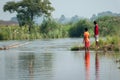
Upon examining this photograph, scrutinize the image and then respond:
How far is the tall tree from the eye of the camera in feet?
327

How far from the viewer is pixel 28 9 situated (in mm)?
101500

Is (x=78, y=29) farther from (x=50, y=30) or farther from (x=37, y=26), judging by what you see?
(x=50, y=30)

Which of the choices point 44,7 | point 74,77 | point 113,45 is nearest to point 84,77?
point 74,77

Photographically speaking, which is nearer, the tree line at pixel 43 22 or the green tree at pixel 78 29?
the tree line at pixel 43 22

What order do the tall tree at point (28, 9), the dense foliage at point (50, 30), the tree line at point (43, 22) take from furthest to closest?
the tall tree at point (28, 9)
the tree line at point (43, 22)
the dense foliage at point (50, 30)

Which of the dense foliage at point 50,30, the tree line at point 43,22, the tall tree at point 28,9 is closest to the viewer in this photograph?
the dense foliage at point 50,30

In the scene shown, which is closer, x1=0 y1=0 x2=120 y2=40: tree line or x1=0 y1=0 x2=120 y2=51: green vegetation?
x1=0 y1=0 x2=120 y2=51: green vegetation

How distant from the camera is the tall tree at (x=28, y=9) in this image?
99.6 metres

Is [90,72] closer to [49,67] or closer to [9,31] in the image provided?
[49,67]

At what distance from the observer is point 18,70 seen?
2073 cm

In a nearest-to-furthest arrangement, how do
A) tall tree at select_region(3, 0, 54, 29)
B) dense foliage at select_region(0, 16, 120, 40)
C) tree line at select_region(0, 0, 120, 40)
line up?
dense foliage at select_region(0, 16, 120, 40)
tree line at select_region(0, 0, 120, 40)
tall tree at select_region(3, 0, 54, 29)

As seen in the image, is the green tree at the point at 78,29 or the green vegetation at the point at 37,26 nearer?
the green vegetation at the point at 37,26

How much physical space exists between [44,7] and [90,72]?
80907 mm

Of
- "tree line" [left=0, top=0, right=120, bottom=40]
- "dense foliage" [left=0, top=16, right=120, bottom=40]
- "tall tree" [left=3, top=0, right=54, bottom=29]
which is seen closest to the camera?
"dense foliage" [left=0, top=16, right=120, bottom=40]
